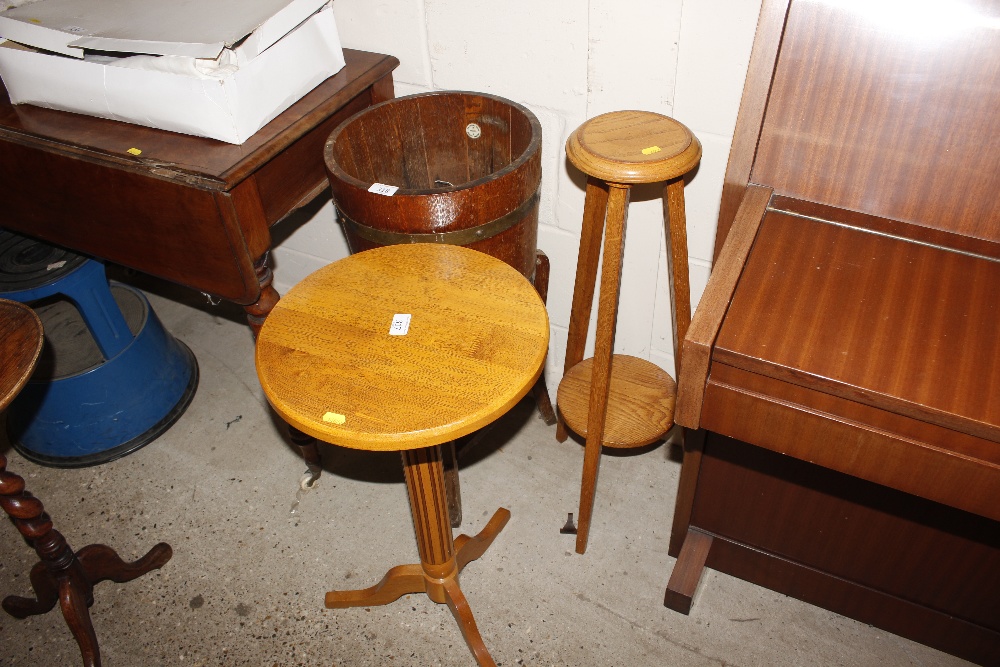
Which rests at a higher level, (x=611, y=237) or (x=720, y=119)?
(x=720, y=119)

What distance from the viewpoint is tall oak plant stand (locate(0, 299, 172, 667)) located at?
1345 mm

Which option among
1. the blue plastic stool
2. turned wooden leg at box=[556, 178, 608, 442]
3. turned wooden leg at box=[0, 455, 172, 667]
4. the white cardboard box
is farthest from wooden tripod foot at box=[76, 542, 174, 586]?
turned wooden leg at box=[556, 178, 608, 442]

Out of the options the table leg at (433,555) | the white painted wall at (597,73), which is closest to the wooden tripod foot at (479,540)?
the table leg at (433,555)

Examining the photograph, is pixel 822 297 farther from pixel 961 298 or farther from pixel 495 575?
pixel 495 575

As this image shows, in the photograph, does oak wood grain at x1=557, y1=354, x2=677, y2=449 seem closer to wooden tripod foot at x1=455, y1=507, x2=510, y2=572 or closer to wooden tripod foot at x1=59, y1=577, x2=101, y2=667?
wooden tripod foot at x1=455, y1=507, x2=510, y2=572

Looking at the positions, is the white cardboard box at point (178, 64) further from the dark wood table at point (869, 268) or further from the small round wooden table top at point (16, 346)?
the dark wood table at point (869, 268)

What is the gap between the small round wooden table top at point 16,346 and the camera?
1274mm

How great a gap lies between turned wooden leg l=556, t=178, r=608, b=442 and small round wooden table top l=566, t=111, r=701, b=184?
164 millimetres

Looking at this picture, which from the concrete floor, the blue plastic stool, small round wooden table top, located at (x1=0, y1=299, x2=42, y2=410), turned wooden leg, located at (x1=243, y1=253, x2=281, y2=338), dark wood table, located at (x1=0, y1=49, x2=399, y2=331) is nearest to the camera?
small round wooden table top, located at (x1=0, y1=299, x2=42, y2=410)

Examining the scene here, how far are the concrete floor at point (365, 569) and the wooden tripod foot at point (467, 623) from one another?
0.25ft

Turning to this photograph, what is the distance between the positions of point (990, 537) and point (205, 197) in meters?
1.64

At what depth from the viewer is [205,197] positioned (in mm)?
1463

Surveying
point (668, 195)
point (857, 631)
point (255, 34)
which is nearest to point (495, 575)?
point (857, 631)

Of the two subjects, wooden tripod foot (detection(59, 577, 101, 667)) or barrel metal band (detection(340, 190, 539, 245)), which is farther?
wooden tripod foot (detection(59, 577, 101, 667))
